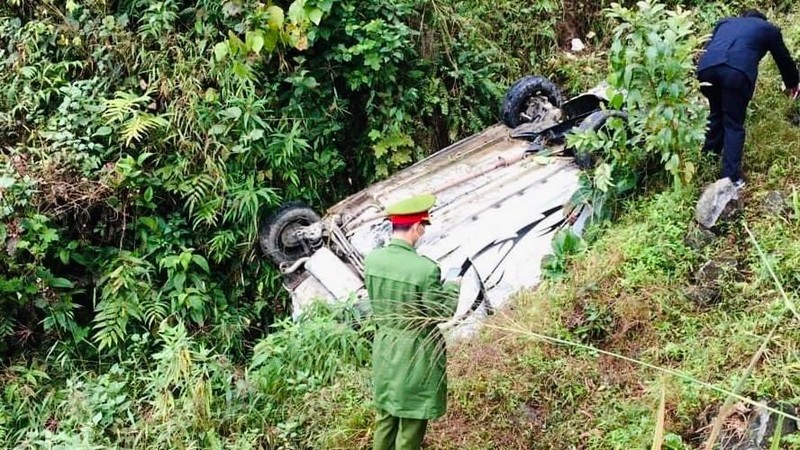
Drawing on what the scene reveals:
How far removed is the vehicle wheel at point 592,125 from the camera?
5043mm

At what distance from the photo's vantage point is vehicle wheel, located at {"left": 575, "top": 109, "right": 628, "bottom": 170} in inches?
199

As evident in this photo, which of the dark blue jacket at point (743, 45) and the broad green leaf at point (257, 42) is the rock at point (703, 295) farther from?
the broad green leaf at point (257, 42)

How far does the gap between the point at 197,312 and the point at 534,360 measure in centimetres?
244

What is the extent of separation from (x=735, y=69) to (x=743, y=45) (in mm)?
174

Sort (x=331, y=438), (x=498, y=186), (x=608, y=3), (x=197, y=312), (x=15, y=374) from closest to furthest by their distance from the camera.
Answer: (x=331, y=438) → (x=15, y=374) → (x=197, y=312) → (x=498, y=186) → (x=608, y=3)

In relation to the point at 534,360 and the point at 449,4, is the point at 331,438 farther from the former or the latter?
the point at 449,4

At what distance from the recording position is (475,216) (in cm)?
522

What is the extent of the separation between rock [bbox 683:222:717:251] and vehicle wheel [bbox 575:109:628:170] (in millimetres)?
1060

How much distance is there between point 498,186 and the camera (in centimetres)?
549

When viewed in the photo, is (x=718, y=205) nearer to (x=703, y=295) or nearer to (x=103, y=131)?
(x=703, y=295)

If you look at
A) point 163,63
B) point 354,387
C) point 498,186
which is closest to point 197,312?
point 354,387

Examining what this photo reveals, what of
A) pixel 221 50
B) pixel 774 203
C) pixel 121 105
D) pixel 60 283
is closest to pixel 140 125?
pixel 121 105

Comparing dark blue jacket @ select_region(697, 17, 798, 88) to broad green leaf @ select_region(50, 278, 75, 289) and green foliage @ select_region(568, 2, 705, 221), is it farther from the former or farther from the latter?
broad green leaf @ select_region(50, 278, 75, 289)

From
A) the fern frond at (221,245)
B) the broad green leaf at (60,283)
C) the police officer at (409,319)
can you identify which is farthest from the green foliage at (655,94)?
the broad green leaf at (60,283)
